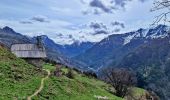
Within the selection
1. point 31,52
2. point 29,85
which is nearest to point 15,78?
point 29,85

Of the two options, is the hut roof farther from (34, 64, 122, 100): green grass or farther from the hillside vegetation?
(34, 64, 122, 100): green grass

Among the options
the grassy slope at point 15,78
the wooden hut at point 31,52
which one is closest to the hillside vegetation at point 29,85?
the grassy slope at point 15,78

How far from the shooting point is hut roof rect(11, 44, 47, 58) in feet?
347

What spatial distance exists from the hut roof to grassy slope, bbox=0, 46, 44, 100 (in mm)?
38167

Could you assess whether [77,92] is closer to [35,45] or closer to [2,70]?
[2,70]

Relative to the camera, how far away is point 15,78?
2174 inches

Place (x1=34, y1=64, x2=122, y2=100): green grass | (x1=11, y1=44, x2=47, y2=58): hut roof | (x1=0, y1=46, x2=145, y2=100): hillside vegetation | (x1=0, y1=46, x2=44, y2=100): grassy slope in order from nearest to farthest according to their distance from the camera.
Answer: (x1=0, y1=46, x2=44, y2=100): grassy slope < (x1=0, y1=46, x2=145, y2=100): hillside vegetation < (x1=34, y1=64, x2=122, y2=100): green grass < (x1=11, y1=44, x2=47, y2=58): hut roof

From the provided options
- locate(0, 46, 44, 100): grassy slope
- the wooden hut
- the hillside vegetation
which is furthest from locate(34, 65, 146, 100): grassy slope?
the wooden hut

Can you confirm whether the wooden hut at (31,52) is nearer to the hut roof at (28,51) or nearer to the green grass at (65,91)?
the hut roof at (28,51)

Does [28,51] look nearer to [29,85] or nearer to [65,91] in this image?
[65,91]

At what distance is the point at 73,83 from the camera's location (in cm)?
6531

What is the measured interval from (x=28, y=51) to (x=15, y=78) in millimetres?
51176

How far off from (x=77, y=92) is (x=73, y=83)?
12.9 ft

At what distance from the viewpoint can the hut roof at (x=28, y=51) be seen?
106 meters
